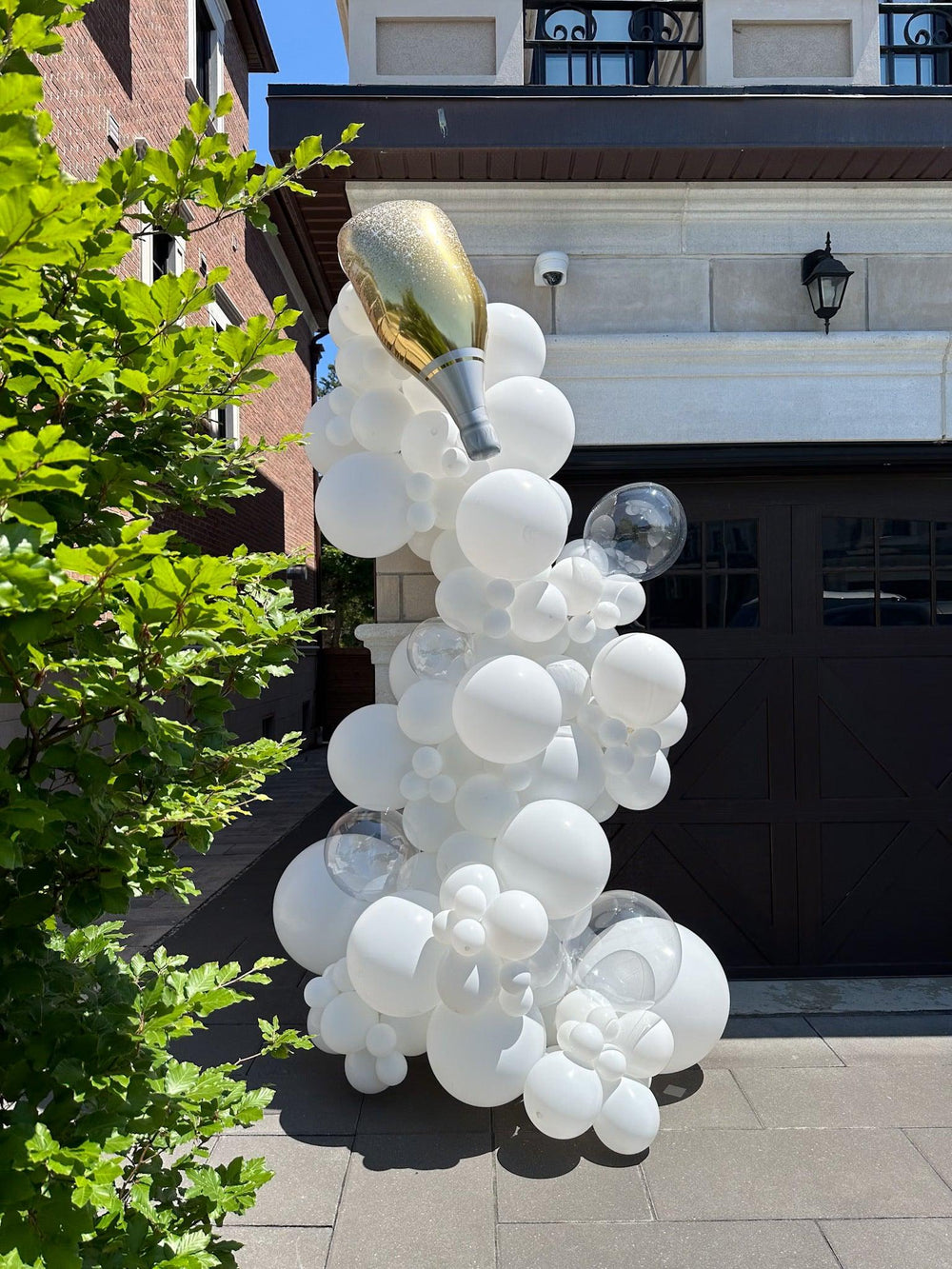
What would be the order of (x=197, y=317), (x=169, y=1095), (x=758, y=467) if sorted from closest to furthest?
1. (x=169, y=1095)
2. (x=758, y=467)
3. (x=197, y=317)

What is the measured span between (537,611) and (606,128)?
2712mm

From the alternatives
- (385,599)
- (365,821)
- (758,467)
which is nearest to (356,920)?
(365,821)

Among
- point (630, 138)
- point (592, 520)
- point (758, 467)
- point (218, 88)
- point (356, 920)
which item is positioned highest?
point (218, 88)

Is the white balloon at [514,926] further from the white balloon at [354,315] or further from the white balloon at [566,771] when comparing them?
the white balloon at [354,315]

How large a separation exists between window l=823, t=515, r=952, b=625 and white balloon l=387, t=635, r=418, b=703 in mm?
2594

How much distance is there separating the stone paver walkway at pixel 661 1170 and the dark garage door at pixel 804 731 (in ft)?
2.36

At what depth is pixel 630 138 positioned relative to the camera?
471cm

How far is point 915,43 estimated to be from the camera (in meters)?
5.50

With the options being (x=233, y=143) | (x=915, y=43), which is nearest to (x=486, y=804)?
(x=915, y=43)

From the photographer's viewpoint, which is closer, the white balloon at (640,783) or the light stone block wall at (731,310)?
the white balloon at (640,783)

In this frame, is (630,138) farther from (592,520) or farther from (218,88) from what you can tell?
(218,88)

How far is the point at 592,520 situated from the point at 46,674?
2962mm

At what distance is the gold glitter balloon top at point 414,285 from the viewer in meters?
3.64

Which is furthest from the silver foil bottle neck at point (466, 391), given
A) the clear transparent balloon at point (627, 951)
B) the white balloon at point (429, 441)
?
the clear transparent balloon at point (627, 951)
